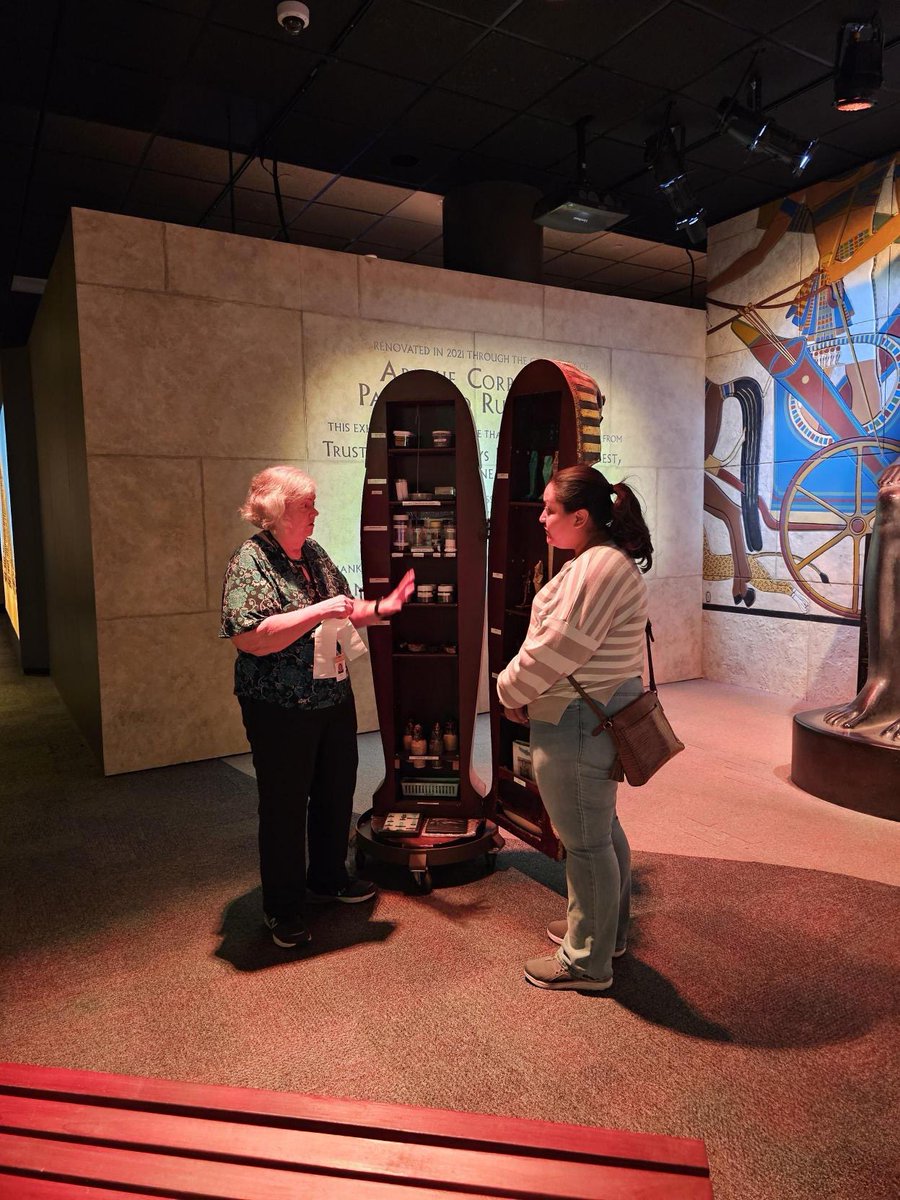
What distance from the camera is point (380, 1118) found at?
1.54 m

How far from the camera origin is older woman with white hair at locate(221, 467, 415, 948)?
99.4 inches

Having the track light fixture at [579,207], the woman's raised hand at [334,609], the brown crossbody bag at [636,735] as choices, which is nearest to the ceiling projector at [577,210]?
the track light fixture at [579,207]

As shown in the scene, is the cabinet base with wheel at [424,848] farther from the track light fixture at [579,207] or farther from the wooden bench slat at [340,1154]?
the track light fixture at [579,207]

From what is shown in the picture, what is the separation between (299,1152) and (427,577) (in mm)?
2366

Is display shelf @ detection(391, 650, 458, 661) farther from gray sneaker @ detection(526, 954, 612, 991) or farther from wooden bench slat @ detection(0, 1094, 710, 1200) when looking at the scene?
wooden bench slat @ detection(0, 1094, 710, 1200)

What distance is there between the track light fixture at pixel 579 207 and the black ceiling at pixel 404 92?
0.72 feet

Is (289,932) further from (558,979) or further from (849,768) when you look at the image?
(849,768)

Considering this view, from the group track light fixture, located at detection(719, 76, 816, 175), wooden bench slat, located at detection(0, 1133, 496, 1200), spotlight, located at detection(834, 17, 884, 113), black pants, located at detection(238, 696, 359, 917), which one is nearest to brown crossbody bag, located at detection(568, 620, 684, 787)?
black pants, located at detection(238, 696, 359, 917)

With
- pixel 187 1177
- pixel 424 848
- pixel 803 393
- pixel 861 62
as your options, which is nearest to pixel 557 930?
pixel 424 848

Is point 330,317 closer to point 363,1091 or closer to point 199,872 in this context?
point 199,872

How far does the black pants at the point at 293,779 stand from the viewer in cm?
266

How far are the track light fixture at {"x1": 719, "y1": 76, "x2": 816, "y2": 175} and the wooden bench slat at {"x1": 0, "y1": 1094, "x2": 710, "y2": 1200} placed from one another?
5.18 m

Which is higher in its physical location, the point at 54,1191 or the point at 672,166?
the point at 672,166

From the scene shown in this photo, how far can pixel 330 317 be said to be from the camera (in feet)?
17.2
